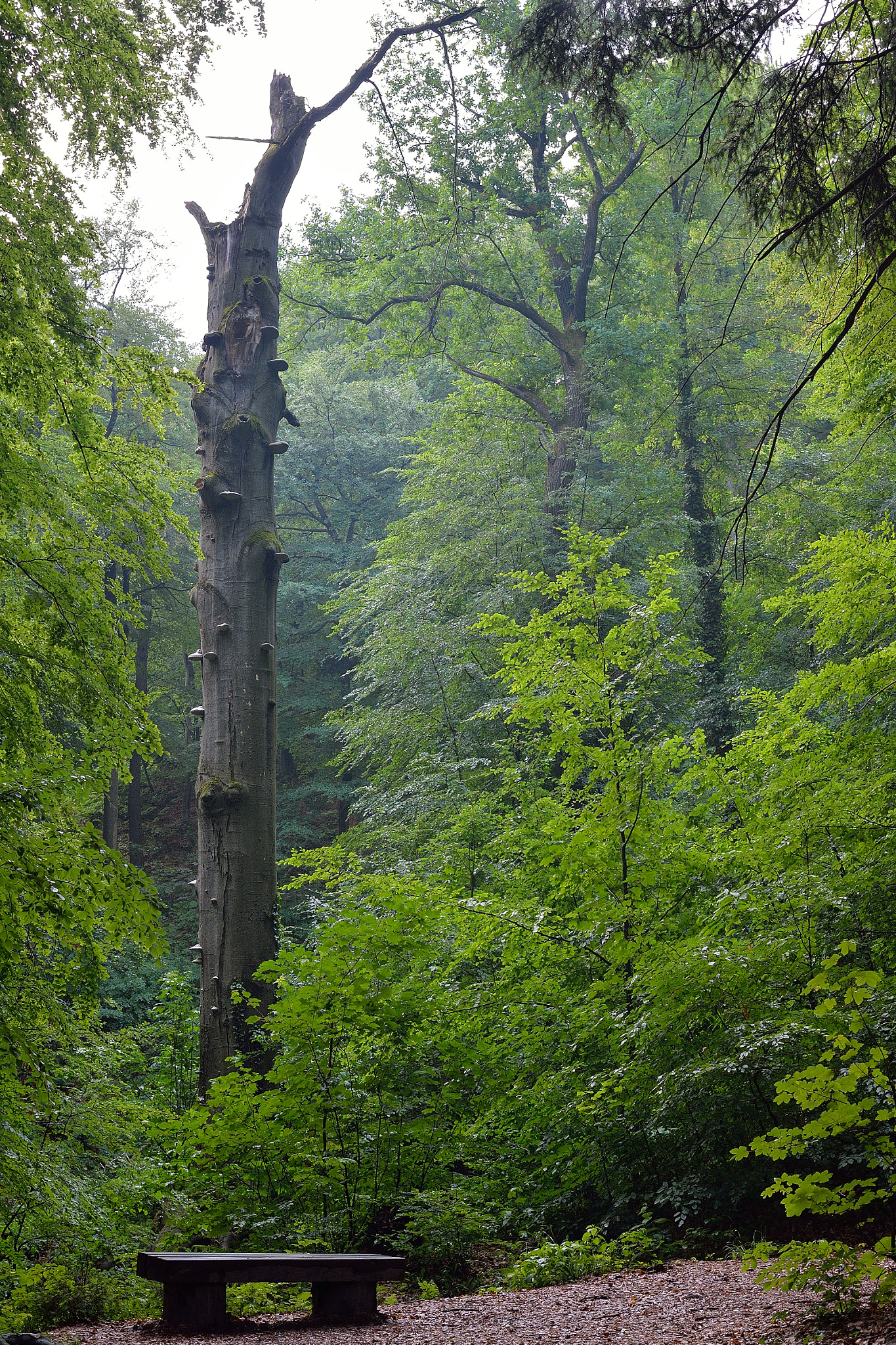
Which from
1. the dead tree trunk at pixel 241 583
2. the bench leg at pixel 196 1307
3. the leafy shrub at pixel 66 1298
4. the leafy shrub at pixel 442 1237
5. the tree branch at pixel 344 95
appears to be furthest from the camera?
the tree branch at pixel 344 95

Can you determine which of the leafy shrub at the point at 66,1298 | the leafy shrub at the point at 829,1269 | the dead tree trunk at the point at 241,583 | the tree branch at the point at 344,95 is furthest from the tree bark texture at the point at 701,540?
the leafy shrub at the point at 829,1269

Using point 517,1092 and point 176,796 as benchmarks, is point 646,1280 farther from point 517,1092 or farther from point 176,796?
point 176,796

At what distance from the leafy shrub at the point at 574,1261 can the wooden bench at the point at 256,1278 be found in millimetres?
815

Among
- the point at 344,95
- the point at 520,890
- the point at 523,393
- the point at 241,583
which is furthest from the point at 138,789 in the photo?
the point at 344,95

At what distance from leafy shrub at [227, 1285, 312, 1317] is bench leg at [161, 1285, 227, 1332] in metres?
0.37

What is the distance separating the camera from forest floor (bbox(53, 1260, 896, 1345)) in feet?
10.1

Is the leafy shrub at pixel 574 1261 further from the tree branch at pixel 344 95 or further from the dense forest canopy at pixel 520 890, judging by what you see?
the tree branch at pixel 344 95

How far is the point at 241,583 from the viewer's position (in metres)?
6.19

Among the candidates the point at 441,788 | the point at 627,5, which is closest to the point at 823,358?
the point at 627,5

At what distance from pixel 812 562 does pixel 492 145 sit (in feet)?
37.1

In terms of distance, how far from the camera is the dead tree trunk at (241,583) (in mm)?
5527

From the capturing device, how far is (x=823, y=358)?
2.15 meters

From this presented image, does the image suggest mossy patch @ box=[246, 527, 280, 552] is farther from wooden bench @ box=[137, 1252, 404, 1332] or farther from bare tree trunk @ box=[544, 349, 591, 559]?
bare tree trunk @ box=[544, 349, 591, 559]

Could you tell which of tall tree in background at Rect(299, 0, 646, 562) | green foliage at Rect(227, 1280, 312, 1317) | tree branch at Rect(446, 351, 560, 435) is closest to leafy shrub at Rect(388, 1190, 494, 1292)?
green foliage at Rect(227, 1280, 312, 1317)
